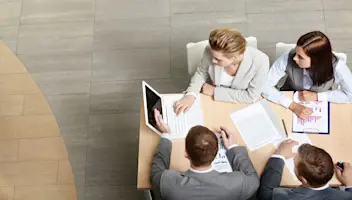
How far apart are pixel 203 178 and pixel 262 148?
0.43 metres

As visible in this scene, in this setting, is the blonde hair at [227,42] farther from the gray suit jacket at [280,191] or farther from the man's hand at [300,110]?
the gray suit jacket at [280,191]

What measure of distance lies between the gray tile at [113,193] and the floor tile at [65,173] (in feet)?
0.50

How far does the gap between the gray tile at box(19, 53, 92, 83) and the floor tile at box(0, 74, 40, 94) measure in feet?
0.20

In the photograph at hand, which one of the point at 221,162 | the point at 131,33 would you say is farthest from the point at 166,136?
the point at 131,33

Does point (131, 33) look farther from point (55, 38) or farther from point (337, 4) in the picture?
point (337, 4)

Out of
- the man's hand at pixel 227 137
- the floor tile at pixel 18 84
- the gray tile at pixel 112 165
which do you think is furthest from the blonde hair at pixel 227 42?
the floor tile at pixel 18 84

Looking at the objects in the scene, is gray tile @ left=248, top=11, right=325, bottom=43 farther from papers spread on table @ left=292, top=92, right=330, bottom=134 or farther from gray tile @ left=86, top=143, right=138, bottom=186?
gray tile @ left=86, top=143, right=138, bottom=186

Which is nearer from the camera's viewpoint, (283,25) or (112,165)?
(112,165)

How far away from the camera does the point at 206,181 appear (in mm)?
2191

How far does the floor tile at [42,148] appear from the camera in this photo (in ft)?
11.0

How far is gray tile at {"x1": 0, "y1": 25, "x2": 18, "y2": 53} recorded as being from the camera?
3820mm

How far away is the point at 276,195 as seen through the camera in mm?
2230

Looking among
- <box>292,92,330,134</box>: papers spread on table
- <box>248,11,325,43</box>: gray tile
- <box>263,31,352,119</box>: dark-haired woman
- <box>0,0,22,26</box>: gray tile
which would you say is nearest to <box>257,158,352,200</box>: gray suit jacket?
<box>292,92,330,134</box>: papers spread on table

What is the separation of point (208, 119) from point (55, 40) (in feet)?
5.96
